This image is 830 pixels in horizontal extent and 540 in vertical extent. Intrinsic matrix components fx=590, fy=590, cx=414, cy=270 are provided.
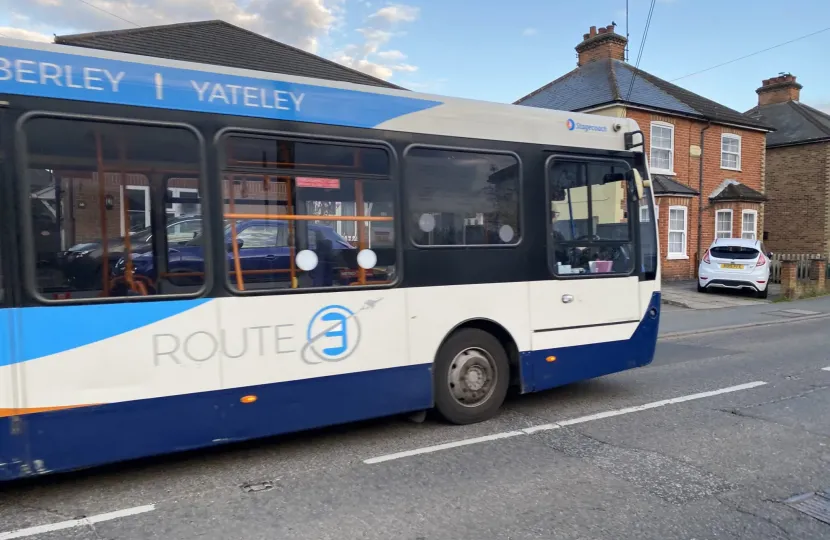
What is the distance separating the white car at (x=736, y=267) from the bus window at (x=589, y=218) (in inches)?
484

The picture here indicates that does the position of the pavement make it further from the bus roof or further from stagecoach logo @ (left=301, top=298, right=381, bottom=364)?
stagecoach logo @ (left=301, top=298, right=381, bottom=364)

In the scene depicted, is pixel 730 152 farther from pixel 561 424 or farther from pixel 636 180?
pixel 561 424

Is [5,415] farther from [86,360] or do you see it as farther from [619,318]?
[619,318]

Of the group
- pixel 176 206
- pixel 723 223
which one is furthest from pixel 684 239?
pixel 176 206

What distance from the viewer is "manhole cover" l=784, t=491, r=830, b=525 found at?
371cm

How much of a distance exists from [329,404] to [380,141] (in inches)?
85.5

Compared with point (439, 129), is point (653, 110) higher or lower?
higher

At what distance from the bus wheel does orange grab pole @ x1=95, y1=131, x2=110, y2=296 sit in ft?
8.82

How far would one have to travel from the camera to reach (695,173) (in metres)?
21.9

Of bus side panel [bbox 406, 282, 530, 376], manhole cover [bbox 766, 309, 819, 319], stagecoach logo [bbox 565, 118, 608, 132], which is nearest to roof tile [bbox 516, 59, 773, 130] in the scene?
manhole cover [bbox 766, 309, 819, 319]

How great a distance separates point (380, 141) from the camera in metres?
4.88

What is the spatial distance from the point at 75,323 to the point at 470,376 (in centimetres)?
320

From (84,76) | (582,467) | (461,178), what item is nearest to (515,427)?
(582,467)

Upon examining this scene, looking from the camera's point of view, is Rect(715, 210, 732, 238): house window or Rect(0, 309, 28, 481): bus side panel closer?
Rect(0, 309, 28, 481): bus side panel
